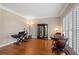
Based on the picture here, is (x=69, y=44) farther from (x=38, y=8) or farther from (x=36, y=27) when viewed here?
(x=38, y=8)

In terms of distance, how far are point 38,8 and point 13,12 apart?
971 mm

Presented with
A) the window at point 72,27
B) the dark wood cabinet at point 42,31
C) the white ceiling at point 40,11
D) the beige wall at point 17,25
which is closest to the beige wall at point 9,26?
the beige wall at point 17,25

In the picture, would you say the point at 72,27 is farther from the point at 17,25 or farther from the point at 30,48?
the point at 17,25

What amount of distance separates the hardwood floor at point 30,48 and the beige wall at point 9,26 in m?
0.34

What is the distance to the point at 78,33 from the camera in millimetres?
4516

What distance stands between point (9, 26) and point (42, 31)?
1328 mm

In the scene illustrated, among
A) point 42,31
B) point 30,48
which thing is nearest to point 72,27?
point 42,31

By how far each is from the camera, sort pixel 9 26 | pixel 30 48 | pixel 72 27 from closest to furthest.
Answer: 1. pixel 72 27
2. pixel 30 48
3. pixel 9 26

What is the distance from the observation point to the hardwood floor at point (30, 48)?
4203mm

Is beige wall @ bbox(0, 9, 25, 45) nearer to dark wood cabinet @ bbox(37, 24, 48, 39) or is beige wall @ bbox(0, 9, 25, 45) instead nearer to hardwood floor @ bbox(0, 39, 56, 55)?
hardwood floor @ bbox(0, 39, 56, 55)

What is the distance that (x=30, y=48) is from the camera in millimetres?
4609

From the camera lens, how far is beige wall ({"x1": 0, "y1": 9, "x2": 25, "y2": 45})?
4.59 m

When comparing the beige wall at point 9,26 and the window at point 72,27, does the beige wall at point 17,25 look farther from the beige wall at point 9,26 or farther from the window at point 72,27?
the window at point 72,27
